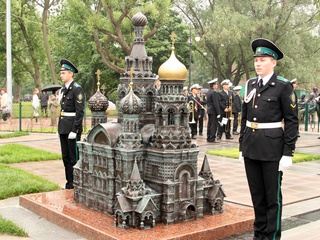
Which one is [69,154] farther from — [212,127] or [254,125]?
[212,127]

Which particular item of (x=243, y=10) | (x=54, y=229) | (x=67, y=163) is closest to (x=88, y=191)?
(x=54, y=229)

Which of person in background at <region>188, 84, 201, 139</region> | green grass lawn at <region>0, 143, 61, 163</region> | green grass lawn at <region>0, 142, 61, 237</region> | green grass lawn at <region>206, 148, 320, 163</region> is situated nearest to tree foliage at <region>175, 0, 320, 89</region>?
person in background at <region>188, 84, 201, 139</region>

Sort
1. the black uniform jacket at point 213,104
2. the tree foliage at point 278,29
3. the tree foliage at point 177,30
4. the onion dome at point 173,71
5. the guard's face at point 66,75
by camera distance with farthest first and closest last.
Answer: the tree foliage at point 278,29
the tree foliage at point 177,30
the black uniform jacket at point 213,104
the guard's face at point 66,75
the onion dome at point 173,71

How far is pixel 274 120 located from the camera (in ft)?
17.4

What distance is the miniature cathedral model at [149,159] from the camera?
5.68 meters

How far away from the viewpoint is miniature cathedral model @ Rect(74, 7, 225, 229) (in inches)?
224

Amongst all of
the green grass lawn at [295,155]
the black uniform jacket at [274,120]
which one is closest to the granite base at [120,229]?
the black uniform jacket at [274,120]

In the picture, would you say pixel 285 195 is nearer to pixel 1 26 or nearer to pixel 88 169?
pixel 88 169

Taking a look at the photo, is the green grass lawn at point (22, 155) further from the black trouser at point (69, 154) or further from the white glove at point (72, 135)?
the white glove at point (72, 135)

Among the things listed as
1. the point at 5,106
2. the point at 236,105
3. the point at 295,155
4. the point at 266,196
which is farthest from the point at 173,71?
the point at 5,106

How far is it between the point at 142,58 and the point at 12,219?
284 centimetres

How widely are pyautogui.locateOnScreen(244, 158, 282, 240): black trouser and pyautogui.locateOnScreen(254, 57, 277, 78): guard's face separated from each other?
100 cm

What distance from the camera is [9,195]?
7953 mm

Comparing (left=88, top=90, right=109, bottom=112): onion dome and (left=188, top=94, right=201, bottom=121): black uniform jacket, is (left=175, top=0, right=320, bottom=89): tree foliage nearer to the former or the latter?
(left=188, top=94, right=201, bottom=121): black uniform jacket
